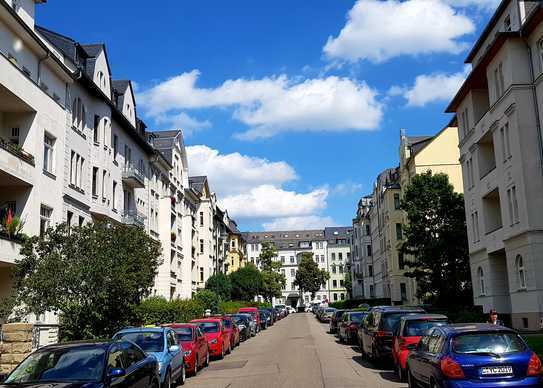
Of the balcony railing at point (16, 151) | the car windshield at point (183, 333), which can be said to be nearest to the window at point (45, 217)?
the balcony railing at point (16, 151)

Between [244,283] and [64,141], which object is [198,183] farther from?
[64,141]

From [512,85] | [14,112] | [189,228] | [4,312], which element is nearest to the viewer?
[4,312]

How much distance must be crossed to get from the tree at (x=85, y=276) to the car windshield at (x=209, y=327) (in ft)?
13.0

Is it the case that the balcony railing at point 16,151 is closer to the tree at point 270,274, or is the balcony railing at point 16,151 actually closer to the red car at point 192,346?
the red car at point 192,346

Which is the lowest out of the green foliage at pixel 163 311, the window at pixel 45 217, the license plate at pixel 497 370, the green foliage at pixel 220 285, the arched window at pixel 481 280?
the license plate at pixel 497 370

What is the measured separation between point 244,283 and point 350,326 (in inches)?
1932

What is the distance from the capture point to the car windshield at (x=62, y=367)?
29.2ft

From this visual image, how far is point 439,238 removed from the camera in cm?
3944

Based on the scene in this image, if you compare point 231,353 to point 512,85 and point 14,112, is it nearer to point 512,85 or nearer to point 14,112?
point 14,112

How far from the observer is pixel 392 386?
570 inches

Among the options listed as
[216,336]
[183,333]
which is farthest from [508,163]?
[183,333]

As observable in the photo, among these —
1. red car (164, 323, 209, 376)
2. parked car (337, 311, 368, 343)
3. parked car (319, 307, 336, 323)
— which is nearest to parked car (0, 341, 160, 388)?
red car (164, 323, 209, 376)

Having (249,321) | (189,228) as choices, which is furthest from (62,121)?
(189,228)

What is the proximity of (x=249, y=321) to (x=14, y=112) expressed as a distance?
20918 millimetres
